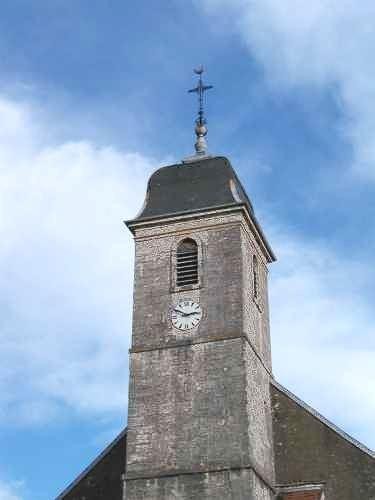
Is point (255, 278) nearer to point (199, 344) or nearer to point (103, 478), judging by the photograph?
point (199, 344)

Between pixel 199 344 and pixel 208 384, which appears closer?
pixel 208 384

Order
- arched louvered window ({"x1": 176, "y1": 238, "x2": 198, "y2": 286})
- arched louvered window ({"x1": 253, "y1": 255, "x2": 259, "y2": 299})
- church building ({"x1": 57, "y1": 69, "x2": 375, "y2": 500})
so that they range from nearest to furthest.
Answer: church building ({"x1": 57, "y1": 69, "x2": 375, "y2": 500}) < arched louvered window ({"x1": 176, "y1": 238, "x2": 198, "y2": 286}) < arched louvered window ({"x1": 253, "y1": 255, "x2": 259, "y2": 299})

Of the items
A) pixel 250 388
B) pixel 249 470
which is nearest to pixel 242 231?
pixel 250 388

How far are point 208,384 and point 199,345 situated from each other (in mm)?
1083

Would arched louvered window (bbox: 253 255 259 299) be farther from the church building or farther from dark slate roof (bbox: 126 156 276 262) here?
dark slate roof (bbox: 126 156 276 262)

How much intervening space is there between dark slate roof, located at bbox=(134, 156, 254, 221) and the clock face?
2.65m

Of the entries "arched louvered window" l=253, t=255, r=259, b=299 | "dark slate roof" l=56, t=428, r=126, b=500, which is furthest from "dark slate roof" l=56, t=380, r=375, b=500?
"arched louvered window" l=253, t=255, r=259, b=299

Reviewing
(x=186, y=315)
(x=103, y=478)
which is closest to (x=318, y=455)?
(x=186, y=315)

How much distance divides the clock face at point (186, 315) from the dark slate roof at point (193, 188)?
2.65m

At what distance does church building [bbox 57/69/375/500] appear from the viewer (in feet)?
72.0

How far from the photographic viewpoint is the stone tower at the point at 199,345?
21828 millimetres

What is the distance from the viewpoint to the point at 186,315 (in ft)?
78.4

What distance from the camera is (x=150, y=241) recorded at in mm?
25391

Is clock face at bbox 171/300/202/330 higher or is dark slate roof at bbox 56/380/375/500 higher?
clock face at bbox 171/300/202/330
